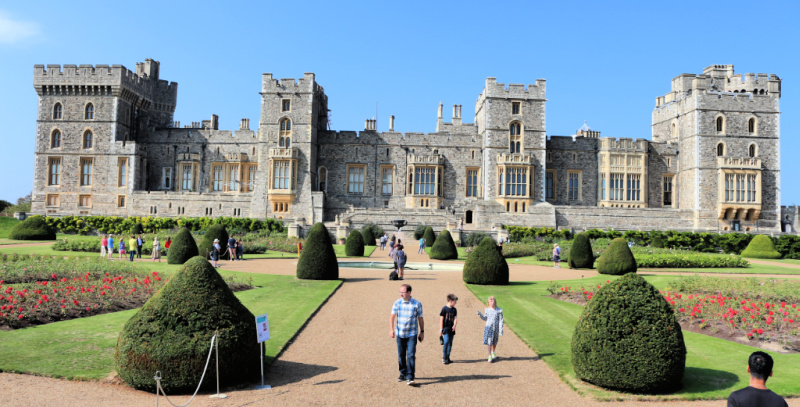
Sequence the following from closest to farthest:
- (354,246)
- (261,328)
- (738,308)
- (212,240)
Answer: (261,328) → (738,308) → (212,240) → (354,246)

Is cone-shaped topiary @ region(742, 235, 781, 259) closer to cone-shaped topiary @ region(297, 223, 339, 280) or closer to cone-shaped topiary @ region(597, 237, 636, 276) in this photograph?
cone-shaped topiary @ region(597, 237, 636, 276)

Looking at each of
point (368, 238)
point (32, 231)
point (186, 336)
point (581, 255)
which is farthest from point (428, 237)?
point (186, 336)

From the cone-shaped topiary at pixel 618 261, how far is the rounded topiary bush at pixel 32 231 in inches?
1223

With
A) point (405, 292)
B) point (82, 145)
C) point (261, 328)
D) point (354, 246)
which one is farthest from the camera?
point (82, 145)

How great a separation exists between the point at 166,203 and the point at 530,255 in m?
29.1

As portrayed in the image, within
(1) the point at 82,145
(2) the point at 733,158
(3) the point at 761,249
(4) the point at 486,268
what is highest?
(1) the point at 82,145

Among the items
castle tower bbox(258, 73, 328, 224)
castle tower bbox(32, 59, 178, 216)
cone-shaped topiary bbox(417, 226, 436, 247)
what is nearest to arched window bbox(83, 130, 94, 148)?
castle tower bbox(32, 59, 178, 216)

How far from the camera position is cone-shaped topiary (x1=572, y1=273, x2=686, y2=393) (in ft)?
25.0

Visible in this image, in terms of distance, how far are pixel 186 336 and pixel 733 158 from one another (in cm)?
4679

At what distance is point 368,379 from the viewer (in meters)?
8.59

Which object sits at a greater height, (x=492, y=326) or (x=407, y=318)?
(x=407, y=318)

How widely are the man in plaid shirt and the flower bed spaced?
18.4 ft

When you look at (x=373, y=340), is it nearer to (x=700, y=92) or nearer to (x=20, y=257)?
(x=20, y=257)

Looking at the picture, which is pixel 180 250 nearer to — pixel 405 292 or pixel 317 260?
pixel 317 260
